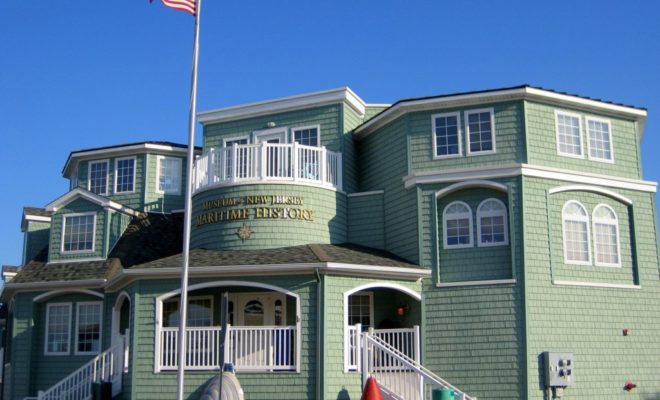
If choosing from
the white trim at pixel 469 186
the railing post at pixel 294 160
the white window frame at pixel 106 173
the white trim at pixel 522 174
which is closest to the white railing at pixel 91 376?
the railing post at pixel 294 160

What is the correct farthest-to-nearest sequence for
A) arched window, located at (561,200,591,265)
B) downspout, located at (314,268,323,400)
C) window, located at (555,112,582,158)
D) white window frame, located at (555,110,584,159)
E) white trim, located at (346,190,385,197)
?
white trim, located at (346,190,385,197) → window, located at (555,112,582,158) → white window frame, located at (555,110,584,159) → arched window, located at (561,200,591,265) → downspout, located at (314,268,323,400)

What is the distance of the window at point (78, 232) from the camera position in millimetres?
27266

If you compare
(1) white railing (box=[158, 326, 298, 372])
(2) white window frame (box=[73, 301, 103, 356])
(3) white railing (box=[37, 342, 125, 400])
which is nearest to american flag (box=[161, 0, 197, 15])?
(1) white railing (box=[158, 326, 298, 372])

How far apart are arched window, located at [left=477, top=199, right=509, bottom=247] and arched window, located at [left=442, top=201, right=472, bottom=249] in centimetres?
30

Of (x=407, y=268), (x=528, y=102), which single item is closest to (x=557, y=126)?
(x=528, y=102)

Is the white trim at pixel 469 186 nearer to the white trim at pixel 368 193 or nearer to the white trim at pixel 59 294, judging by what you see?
the white trim at pixel 368 193

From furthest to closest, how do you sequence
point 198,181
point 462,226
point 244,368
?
point 198,181, point 462,226, point 244,368

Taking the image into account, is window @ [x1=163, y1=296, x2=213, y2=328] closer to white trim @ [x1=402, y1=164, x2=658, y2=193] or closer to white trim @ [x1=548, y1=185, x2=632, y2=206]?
white trim @ [x1=402, y1=164, x2=658, y2=193]

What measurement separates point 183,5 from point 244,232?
7022 mm

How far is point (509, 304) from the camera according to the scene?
21156 millimetres

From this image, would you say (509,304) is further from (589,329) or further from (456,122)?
(456,122)

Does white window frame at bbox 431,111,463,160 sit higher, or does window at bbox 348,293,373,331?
white window frame at bbox 431,111,463,160

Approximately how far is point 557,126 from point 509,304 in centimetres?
539

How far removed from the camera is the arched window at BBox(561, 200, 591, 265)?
22.1 meters
